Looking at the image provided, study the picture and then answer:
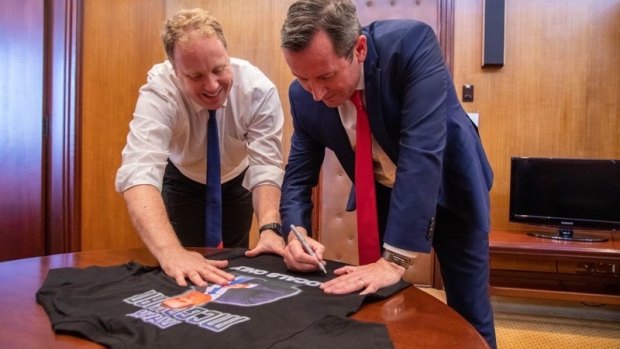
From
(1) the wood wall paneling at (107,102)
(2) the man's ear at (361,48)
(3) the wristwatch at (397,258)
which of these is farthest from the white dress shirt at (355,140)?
(1) the wood wall paneling at (107,102)

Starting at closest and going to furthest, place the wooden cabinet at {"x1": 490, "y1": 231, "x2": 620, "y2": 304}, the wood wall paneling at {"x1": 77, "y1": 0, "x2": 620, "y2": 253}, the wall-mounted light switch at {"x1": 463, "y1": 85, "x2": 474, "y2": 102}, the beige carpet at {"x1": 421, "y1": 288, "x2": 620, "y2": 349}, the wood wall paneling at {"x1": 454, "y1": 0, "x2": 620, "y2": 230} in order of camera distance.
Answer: the beige carpet at {"x1": 421, "y1": 288, "x2": 620, "y2": 349}
the wooden cabinet at {"x1": 490, "y1": 231, "x2": 620, "y2": 304}
the wood wall paneling at {"x1": 77, "y1": 0, "x2": 620, "y2": 253}
the wood wall paneling at {"x1": 454, "y1": 0, "x2": 620, "y2": 230}
the wall-mounted light switch at {"x1": 463, "y1": 85, "x2": 474, "y2": 102}

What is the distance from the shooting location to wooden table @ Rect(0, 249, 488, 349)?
2.41 feet

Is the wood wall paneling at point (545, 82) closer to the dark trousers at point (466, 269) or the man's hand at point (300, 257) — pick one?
the dark trousers at point (466, 269)

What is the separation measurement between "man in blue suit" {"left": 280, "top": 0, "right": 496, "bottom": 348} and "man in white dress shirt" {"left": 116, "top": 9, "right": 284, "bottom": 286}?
21 cm

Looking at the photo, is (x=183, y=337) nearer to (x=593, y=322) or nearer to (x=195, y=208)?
(x=195, y=208)

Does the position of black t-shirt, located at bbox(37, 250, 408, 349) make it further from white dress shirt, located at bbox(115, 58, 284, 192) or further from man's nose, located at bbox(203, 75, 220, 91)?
man's nose, located at bbox(203, 75, 220, 91)

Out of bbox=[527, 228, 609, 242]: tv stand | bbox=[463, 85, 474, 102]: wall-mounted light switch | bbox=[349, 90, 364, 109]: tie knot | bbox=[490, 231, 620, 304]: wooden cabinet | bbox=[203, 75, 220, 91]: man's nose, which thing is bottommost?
bbox=[490, 231, 620, 304]: wooden cabinet

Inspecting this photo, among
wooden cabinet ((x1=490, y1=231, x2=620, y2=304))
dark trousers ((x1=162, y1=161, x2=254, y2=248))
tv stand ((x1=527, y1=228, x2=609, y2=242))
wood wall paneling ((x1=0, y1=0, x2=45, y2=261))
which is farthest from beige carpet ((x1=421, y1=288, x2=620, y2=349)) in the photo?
wood wall paneling ((x1=0, y1=0, x2=45, y2=261))

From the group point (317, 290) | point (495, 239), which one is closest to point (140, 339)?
point (317, 290)

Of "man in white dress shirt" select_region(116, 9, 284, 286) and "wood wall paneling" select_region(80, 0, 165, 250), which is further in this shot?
"wood wall paneling" select_region(80, 0, 165, 250)

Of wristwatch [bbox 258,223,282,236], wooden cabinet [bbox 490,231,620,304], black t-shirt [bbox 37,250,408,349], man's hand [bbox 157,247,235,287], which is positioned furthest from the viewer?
wooden cabinet [bbox 490,231,620,304]

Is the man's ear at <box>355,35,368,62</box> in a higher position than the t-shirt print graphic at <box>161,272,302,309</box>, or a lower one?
higher

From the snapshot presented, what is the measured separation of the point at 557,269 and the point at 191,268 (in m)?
2.95

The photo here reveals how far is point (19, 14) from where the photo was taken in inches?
94.7
